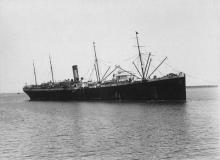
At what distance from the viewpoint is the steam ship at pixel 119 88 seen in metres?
48.3

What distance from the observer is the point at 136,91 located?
5244 cm

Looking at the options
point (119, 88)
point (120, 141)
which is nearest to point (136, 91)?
point (119, 88)

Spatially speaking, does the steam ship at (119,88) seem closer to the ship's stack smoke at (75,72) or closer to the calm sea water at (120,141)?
the ship's stack smoke at (75,72)

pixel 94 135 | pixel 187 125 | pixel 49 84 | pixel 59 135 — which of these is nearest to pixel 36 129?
pixel 59 135

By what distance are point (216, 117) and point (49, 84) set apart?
2050 inches

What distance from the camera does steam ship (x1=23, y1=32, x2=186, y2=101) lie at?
159 ft

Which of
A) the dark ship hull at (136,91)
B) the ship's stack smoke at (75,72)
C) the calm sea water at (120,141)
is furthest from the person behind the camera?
the ship's stack smoke at (75,72)

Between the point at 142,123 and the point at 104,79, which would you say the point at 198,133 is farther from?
the point at 104,79

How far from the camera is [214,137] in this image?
20.6m

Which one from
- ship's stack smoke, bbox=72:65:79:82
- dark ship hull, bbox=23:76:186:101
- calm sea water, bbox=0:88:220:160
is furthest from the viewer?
ship's stack smoke, bbox=72:65:79:82

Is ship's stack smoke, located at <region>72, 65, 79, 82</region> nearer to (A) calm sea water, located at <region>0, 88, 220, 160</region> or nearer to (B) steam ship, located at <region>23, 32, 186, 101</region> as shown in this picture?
(B) steam ship, located at <region>23, 32, 186, 101</region>

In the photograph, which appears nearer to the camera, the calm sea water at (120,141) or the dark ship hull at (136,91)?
the calm sea water at (120,141)

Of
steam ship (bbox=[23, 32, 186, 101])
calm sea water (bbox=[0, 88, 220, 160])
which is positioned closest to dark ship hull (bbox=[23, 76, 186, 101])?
steam ship (bbox=[23, 32, 186, 101])

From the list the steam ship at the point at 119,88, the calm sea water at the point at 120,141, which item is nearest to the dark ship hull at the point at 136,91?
the steam ship at the point at 119,88
